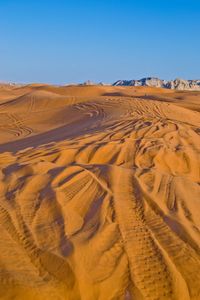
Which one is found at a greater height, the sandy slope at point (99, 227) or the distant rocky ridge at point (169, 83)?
the sandy slope at point (99, 227)

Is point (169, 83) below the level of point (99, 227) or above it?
below

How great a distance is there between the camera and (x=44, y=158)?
7551 mm

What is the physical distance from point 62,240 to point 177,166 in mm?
4504

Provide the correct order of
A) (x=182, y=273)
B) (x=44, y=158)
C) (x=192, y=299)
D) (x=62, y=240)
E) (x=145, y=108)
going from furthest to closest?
1. (x=145, y=108)
2. (x=44, y=158)
3. (x=62, y=240)
4. (x=182, y=273)
5. (x=192, y=299)

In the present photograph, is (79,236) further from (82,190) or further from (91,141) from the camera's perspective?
(91,141)

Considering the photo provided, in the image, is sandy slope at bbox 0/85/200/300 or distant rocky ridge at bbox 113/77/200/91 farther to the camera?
distant rocky ridge at bbox 113/77/200/91

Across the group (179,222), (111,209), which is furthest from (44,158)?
(179,222)

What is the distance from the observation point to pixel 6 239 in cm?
397

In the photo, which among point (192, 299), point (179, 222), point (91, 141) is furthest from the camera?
point (91, 141)

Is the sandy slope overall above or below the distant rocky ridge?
above

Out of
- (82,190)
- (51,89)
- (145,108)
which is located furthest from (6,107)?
(82,190)

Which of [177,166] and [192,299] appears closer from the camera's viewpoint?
[192,299]

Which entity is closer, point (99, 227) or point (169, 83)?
point (99, 227)

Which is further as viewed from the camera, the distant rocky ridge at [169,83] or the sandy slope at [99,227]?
the distant rocky ridge at [169,83]
